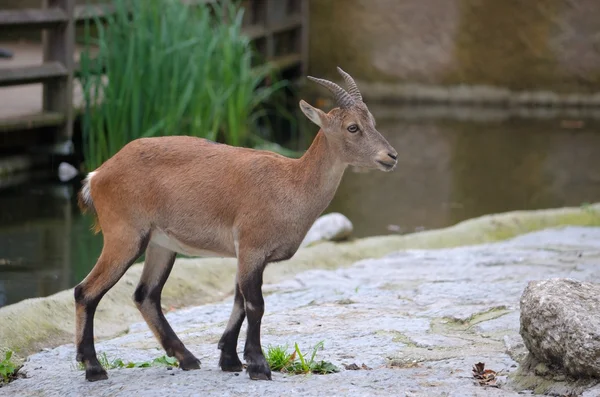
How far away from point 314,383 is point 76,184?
19.0 ft

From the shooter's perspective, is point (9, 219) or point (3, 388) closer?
point (3, 388)

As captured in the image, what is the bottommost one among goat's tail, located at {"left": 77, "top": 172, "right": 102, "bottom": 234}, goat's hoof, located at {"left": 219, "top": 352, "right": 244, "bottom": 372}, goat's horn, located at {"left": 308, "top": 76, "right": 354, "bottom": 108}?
goat's hoof, located at {"left": 219, "top": 352, "right": 244, "bottom": 372}

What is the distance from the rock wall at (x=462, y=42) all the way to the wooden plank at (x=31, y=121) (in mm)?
6504

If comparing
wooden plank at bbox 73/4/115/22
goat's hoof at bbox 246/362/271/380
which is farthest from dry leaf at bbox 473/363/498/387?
wooden plank at bbox 73/4/115/22

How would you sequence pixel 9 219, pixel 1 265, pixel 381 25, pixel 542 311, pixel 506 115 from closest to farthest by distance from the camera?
pixel 542 311 → pixel 1 265 → pixel 9 219 → pixel 506 115 → pixel 381 25

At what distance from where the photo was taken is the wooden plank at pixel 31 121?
29.5ft

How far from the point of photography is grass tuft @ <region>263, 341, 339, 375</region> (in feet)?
13.5

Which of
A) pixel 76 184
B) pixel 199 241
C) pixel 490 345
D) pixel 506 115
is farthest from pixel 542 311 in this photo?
pixel 506 115

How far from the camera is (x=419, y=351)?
448cm

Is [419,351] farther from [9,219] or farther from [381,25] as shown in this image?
[381,25]

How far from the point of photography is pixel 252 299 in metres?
4.05

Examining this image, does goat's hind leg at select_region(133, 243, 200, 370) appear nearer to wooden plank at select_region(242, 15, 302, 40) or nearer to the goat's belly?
the goat's belly

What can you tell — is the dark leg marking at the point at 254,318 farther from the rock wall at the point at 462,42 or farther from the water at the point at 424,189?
the rock wall at the point at 462,42

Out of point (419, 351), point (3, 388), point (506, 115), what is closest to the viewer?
point (3, 388)
